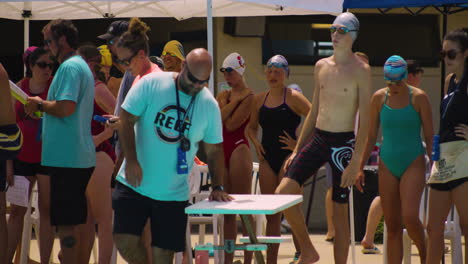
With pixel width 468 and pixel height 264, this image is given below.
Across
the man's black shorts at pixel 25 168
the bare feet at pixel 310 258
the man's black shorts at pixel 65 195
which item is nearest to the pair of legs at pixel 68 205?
the man's black shorts at pixel 65 195

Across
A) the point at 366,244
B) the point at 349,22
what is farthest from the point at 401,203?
the point at 366,244

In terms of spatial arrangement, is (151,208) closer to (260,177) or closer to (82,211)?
(82,211)

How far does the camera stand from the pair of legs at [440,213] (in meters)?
6.36

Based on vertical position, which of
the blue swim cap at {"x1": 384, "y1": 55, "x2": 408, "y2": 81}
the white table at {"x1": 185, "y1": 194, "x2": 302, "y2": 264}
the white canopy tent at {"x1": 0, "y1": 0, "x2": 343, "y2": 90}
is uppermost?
the white canopy tent at {"x1": 0, "y1": 0, "x2": 343, "y2": 90}

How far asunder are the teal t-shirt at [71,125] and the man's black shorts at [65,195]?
2.2 inches

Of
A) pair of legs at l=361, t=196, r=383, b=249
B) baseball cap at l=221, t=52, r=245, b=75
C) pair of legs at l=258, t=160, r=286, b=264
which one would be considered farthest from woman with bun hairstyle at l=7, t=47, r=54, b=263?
pair of legs at l=361, t=196, r=383, b=249

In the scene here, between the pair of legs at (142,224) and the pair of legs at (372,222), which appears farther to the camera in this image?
the pair of legs at (372,222)

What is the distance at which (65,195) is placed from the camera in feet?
19.7

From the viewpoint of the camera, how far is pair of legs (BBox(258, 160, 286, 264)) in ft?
24.2

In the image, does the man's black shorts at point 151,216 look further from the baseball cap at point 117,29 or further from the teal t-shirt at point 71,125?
the baseball cap at point 117,29

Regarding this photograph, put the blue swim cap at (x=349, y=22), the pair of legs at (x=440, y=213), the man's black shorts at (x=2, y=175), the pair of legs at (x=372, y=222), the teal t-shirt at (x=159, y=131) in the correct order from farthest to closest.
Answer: the pair of legs at (x=372, y=222), the blue swim cap at (x=349, y=22), the pair of legs at (x=440, y=213), the man's black shorts at (x=2, y=175), the teal t-shirt at (x=159, y=131)

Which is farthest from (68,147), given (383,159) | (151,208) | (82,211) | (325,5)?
(325,5)

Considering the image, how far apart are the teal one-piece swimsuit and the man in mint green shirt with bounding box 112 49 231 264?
5.74 ft

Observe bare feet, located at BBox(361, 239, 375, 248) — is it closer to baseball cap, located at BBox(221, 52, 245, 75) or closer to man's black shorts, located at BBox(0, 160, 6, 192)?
baseball cap, located at BBox(221, 52, 245, 75)
